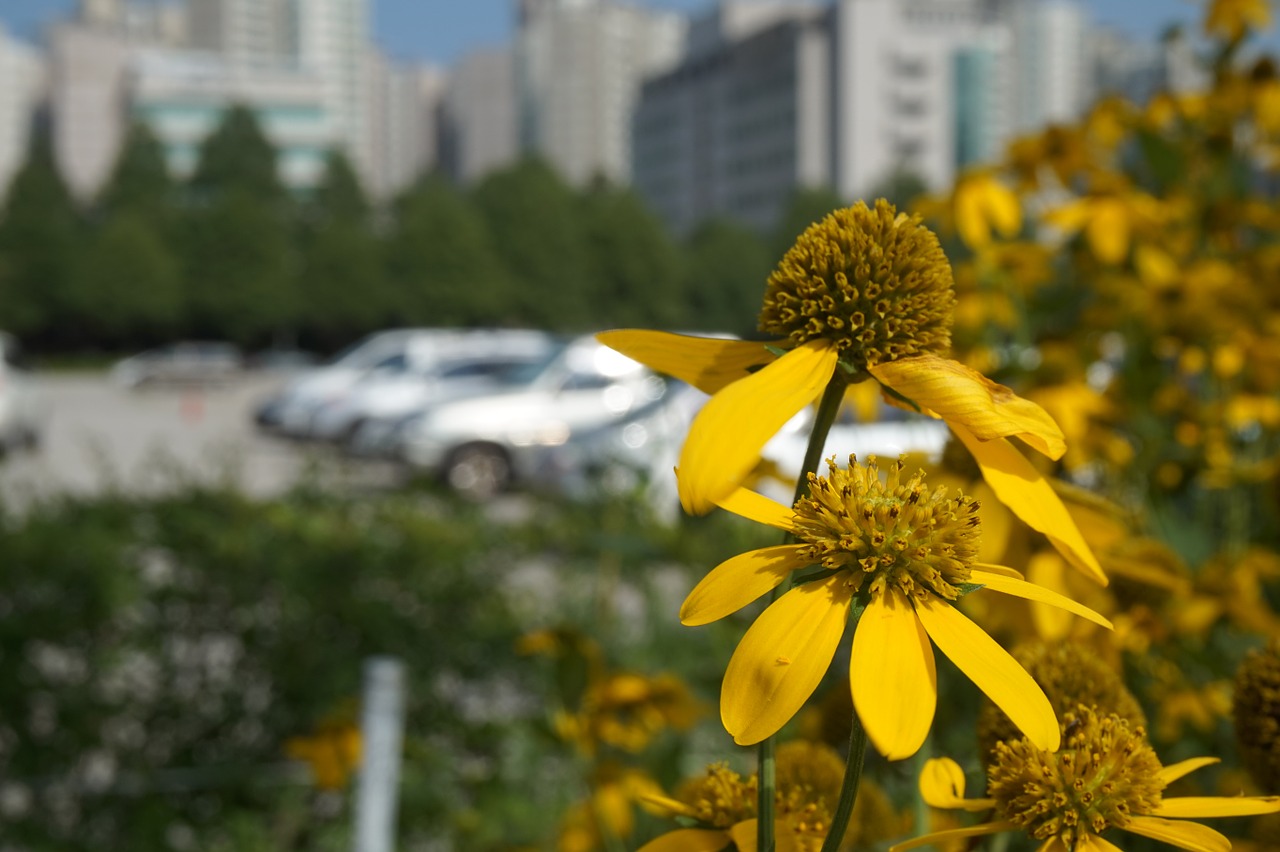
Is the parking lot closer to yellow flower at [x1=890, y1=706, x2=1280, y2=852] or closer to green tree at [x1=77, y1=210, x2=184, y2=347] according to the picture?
yellow flower at [x1=890, y1=706, x2=1280, y2=852]

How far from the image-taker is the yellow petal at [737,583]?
0.40 meters

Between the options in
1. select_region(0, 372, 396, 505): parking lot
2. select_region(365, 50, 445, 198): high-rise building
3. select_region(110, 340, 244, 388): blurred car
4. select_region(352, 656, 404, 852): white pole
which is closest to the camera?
select_region(352, 656, 404, 852): white pole

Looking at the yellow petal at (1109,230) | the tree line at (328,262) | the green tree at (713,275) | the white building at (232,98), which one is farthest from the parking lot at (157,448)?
the white building at (232,98)

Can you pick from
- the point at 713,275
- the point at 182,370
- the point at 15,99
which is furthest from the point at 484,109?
the point at 182,370

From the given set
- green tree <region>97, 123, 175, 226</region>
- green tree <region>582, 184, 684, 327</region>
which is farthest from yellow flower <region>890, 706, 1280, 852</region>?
green tree <region>97, 123, 175, 226</region>

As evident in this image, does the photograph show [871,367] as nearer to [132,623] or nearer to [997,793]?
[997,793]

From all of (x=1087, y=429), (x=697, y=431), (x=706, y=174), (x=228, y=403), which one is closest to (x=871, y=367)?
(x=697, y=431)

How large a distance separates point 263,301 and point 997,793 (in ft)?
146

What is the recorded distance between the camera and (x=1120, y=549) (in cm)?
88

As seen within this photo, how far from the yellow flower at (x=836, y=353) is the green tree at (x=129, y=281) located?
44058 mm

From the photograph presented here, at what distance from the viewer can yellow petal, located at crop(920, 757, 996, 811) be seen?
46 centimetres

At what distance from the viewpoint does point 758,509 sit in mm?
438

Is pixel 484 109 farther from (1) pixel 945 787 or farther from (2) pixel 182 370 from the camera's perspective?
(1) pixel 945 787

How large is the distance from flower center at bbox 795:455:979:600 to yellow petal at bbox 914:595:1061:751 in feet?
0.08
